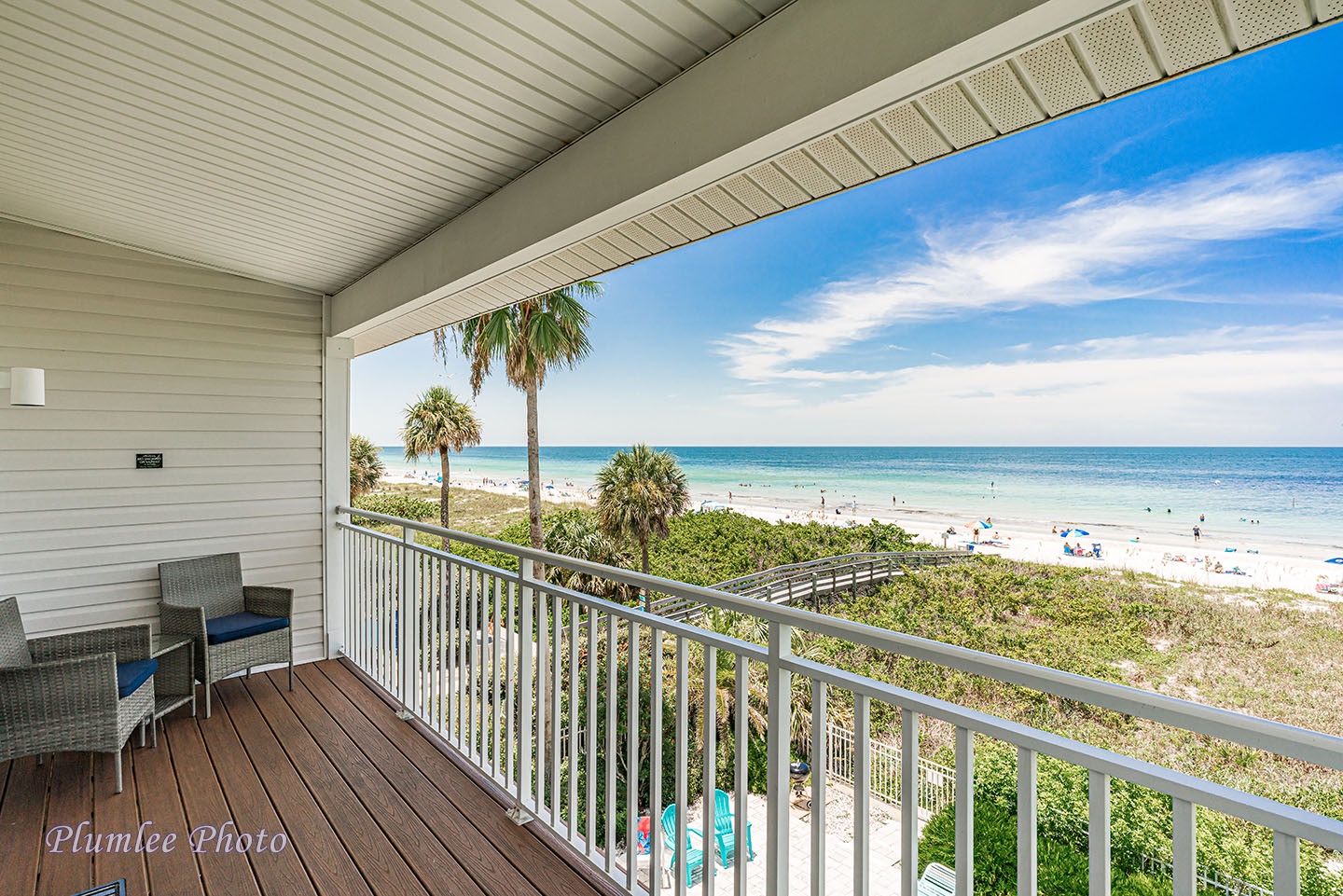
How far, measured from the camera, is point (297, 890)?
6.73 feet

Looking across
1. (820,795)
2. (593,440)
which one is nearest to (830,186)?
(820,795)

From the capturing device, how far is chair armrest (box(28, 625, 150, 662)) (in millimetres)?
3074

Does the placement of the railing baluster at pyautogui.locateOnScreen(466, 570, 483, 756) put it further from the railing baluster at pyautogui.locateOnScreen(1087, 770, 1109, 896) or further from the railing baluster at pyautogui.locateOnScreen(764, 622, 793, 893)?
the railing baluster at pyautogui.locateOnScreen(1087, 770, 1109, 896)

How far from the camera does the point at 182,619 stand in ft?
11.7

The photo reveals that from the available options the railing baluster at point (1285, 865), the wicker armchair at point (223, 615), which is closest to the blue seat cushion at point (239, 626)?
the wicker armchair at point (223, 615)

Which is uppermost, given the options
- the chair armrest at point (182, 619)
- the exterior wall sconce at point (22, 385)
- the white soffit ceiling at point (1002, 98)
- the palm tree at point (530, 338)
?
the palm tree at point (530, 338)

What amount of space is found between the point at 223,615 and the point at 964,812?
4348 mm

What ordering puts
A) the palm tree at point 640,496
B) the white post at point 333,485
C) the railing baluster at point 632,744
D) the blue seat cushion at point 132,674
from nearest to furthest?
the railing baluster at point 632,744 < the blue seat cushion at point 132,674 < the white post at point 333,485 < the palm tree at point 640,496

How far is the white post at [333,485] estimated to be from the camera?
448 cm

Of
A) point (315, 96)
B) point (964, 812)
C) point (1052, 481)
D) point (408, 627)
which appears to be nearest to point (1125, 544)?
point (1052, 481)

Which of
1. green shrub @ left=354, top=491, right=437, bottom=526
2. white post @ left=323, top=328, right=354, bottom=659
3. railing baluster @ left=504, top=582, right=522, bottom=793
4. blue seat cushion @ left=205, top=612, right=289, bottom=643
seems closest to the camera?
railing baluster @ left=504, top=582, right=522, bottom=793

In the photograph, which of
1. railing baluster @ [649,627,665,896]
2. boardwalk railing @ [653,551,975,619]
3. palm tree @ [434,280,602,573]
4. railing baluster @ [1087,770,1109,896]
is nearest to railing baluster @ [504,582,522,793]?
railing baluster @ [649,627,665,896]

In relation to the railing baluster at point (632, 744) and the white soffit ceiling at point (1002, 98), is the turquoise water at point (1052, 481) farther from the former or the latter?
the railing baluster at point (632, 744)

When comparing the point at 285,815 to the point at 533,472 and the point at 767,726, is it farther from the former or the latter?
the point at 533,472
